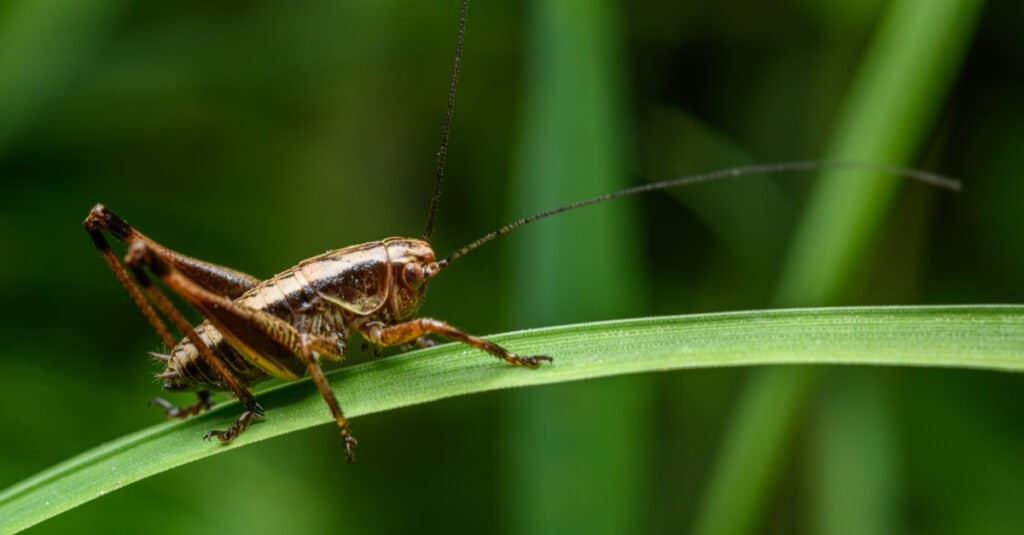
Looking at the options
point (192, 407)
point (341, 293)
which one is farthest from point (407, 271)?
point (192, 407)

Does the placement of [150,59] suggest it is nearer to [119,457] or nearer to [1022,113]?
[119,457]

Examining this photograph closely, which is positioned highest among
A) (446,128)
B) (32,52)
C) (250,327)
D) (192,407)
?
(32,52)

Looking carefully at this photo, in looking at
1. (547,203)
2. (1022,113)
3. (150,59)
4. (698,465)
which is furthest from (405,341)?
(1022,113)

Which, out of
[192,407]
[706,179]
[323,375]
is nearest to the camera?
[323,375]

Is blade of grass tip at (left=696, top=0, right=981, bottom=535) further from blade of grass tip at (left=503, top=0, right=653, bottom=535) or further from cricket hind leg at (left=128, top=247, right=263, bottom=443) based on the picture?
cricket hind leg at (left=128, top=247, right=263, bottom=443)

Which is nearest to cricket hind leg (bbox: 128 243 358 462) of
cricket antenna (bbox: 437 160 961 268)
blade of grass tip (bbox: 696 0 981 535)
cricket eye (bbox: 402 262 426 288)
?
cricket eye (bbox: 402 262 426 288)

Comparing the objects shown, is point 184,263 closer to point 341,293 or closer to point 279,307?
point 279,307

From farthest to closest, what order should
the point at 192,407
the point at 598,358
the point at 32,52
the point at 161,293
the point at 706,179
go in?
the point at 32,52
the point at 192,407
the point at 706,179
the point at 161,293
the point at 598,358
